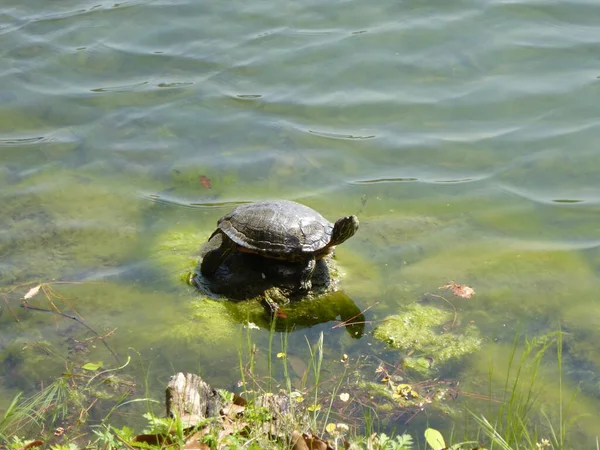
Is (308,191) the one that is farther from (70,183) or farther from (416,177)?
(70,183)

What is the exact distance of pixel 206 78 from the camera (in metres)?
9.13

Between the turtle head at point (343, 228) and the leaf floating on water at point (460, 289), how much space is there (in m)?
0.91

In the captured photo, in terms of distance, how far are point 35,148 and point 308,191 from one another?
9.99ft

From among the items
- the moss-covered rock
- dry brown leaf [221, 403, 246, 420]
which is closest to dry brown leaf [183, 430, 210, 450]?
dry brown leaf [221, 403, 246, 420]

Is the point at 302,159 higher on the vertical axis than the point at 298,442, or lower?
lower

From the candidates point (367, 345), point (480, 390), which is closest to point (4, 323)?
point (367, 345)

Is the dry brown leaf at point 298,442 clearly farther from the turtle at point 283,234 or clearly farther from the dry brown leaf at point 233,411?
the turtle at point 283,234

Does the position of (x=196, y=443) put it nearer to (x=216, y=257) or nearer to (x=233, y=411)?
(x=233, y=411)

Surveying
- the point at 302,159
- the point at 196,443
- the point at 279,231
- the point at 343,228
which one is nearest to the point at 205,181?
the point at 302,159

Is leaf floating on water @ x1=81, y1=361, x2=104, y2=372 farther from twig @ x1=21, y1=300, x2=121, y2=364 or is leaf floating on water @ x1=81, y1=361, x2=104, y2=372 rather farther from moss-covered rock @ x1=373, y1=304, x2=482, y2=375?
moss-covered rock @ x1=373, y1=304, x2=482, y2=375

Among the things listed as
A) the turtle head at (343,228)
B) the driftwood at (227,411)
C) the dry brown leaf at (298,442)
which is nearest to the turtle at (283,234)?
the turtle head at (343,228)

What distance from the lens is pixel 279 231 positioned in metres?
5.71

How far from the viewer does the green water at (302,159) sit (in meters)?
5.61

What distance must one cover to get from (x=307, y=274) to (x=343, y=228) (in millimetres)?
458
